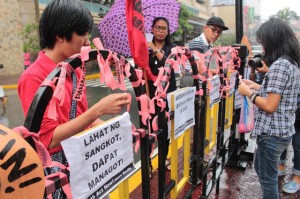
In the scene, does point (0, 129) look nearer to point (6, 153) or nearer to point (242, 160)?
point (6, 153)

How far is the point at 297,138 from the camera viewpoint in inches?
118

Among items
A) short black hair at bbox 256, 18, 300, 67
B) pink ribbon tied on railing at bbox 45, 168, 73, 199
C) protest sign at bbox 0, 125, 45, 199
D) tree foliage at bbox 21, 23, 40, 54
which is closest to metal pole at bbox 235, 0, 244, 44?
short black hair at bbox 256, 18, 300, 67

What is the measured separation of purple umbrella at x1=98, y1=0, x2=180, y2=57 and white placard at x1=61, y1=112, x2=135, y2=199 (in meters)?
1.95

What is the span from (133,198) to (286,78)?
177 centimetres

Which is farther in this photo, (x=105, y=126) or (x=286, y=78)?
(x=286, y=78)

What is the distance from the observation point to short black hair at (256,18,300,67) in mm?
2107

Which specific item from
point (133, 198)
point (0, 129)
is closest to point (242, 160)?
point (133, 198)

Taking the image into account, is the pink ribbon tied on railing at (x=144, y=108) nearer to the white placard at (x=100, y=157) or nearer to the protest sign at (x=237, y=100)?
the white placard at (x=100, y=157)

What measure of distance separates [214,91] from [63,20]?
144cm

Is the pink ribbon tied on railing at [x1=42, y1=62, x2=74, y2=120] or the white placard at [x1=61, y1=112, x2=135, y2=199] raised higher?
the pink ribbon tied on railing at [x1=42, y1=62, x2=74, y2=120]

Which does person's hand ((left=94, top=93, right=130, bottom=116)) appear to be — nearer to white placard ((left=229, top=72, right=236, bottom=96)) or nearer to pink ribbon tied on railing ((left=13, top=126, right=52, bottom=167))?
pink ribbon tied on railing ((left=13, top=126, right=52, bottom=167))

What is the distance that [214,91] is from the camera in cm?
236

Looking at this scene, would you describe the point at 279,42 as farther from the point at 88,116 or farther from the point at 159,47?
the point at 88,116

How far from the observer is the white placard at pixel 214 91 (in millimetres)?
2289
